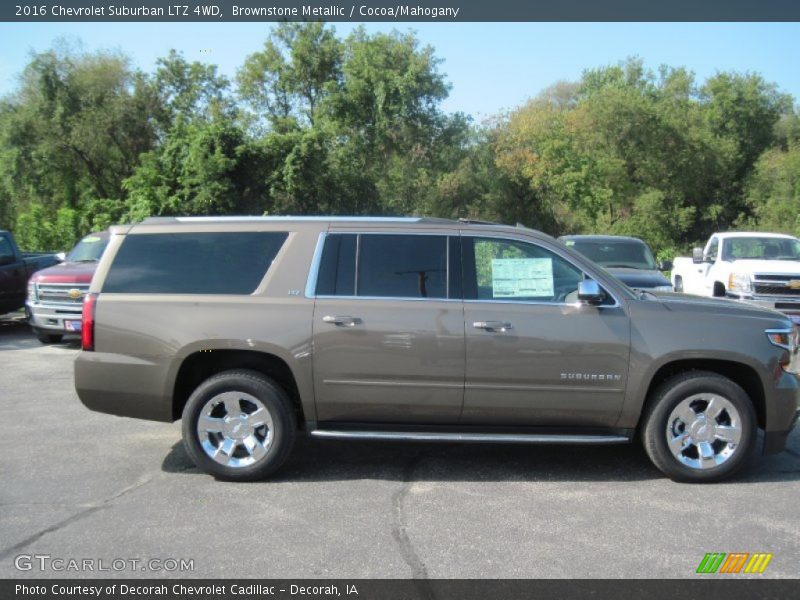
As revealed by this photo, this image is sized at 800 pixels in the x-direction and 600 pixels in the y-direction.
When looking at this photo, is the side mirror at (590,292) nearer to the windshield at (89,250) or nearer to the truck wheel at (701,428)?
the truck wheel at (701,428)

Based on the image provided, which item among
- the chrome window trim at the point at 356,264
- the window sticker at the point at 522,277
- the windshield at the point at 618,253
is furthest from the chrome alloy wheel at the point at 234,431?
the windshield at the point at 618,253

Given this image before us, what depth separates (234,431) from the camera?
5.51 metres

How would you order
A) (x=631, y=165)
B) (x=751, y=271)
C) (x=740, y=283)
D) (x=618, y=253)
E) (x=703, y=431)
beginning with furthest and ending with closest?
(x=631, y=165), (x=618, y=253), (x=740, y=283), (x=751, y=271), (x=703, y=431)

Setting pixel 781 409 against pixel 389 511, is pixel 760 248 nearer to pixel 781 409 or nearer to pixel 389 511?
pixel 781 409

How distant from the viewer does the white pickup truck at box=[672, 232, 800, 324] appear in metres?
11.8

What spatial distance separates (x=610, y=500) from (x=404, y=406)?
1604 millimetres

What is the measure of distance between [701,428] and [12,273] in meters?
12.9

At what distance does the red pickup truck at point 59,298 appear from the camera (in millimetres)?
11648

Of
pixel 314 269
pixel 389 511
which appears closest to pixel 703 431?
pixel 389 511

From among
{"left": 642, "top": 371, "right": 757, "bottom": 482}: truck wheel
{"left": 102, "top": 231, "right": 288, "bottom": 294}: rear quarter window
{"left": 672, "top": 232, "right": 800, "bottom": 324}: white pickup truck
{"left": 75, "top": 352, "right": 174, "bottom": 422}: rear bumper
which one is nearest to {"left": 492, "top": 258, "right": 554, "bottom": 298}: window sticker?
{"left": 642, "top": 371, "right": 757, "bottom": 482}: truck wheel
